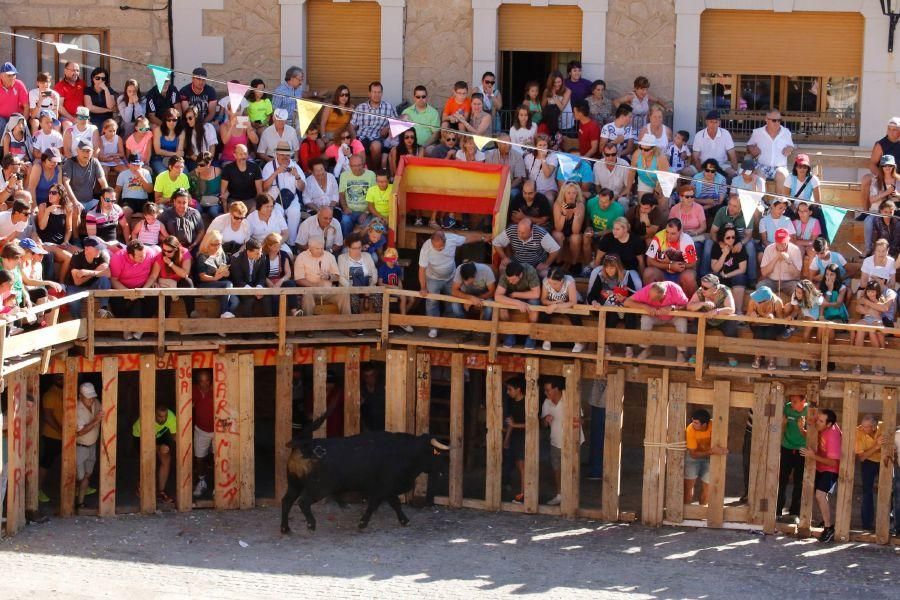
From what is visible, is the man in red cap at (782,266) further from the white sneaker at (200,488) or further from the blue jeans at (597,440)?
the white sneaker at (200,488)

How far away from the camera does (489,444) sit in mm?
19141

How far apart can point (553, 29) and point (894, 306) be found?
653 centimetres

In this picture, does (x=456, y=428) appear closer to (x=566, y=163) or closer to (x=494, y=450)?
(x=494, y=450)

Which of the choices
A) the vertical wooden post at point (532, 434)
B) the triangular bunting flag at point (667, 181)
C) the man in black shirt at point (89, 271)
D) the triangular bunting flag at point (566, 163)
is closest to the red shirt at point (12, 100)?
the man in black shirt at point (89, 271)

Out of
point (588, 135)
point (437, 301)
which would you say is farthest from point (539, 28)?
point (437, 301)

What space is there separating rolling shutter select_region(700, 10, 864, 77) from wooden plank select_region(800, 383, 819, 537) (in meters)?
5.53

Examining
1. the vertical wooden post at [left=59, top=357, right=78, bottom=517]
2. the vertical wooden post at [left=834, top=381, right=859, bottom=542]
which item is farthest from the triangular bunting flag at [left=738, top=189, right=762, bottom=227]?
the vertical wooden post at [left=59, top=357, right=78, bottom=517]

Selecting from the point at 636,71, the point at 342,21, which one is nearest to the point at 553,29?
the point at 636,71

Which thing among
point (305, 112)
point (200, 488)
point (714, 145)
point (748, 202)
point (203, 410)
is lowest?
point (200, 488)

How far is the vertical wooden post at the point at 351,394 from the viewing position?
63.6 ft

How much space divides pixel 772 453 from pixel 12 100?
9.67 metres

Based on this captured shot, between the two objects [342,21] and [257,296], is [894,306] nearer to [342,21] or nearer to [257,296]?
[257,296]

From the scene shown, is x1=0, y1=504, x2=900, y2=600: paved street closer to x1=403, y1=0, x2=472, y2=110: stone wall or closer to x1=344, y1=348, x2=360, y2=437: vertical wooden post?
x1=344, y1=348, x2=360, y2=437: vertical wooden post

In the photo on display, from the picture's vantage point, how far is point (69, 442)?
18594 mm
